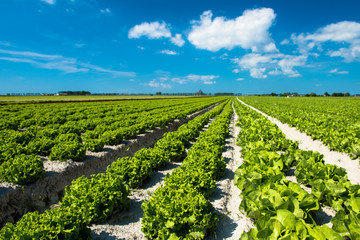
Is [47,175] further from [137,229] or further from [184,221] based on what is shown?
[184,221]

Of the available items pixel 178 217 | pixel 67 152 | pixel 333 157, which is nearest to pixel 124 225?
pixel 178 217

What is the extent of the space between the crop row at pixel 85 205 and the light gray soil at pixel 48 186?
4.85 ft

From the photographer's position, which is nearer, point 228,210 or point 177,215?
point 177,215

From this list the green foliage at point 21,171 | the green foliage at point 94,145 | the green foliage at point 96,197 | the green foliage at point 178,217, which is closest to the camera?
the green foliage at point 178,217

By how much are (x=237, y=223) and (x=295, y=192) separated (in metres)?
1.62

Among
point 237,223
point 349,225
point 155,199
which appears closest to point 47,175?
point 155,199

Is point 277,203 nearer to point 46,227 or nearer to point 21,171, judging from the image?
point 46,227

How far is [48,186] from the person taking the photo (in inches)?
275

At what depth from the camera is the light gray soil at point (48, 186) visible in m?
5.77

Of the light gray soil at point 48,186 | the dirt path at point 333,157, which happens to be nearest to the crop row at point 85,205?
the light gray soil at point 48,186

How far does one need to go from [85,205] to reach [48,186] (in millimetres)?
3537

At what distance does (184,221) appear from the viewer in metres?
4.05

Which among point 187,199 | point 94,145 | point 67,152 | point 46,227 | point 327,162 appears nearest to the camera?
point 46,227

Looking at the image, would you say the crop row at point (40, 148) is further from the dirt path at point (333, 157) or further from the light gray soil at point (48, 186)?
the dirt path at point (333, 157)
